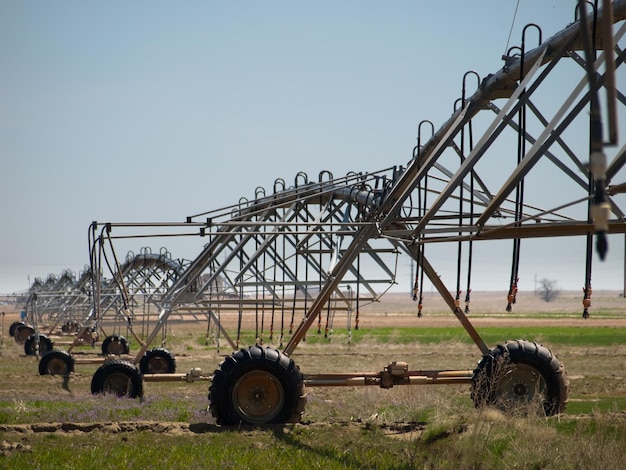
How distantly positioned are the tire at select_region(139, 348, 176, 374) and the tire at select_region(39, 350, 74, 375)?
2746mm

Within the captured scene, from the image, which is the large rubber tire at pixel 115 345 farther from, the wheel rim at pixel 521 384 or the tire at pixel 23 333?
the wheel rim at pixel 521 384

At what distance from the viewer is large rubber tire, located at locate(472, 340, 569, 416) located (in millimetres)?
13438

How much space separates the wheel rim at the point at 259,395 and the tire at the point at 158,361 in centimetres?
1469

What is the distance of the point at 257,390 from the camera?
43.3ft

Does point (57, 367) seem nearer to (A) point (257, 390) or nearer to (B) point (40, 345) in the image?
(B) point (40, 345)

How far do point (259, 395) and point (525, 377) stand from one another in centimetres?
398

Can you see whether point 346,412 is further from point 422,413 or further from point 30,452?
point 30,452

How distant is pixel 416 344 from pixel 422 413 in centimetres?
3321

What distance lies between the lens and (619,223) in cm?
1054

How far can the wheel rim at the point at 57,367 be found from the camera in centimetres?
2856

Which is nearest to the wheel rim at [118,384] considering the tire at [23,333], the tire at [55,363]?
the tire at [55,363]

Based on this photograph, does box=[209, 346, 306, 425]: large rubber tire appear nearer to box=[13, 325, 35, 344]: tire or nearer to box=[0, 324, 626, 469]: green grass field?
box=[0, 324, 626, 469]: green grass field

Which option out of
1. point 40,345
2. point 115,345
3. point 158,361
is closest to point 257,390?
point 158,361

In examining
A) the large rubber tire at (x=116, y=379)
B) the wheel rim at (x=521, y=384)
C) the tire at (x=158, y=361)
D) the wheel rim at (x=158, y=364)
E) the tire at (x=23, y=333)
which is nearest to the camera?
the wheel rim at (x=521, y=384)
